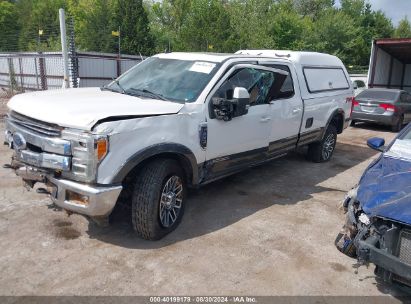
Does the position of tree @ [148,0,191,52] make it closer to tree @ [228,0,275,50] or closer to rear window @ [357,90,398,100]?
tree @ [228,0,275,50]

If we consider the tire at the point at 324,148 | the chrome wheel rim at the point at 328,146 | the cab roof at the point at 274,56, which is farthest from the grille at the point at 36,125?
the chrome wheel rim at the point at 328,146

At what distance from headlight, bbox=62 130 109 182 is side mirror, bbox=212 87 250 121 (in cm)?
156

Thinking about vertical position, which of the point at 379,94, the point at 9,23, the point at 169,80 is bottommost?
the point at 379,94

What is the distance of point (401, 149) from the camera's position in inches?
171

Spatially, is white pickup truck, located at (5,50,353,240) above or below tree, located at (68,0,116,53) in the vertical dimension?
below

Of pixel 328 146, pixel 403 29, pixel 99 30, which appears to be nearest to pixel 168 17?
pixel 99 30

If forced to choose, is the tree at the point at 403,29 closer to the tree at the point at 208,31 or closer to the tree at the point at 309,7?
the tree at the point at 309,7

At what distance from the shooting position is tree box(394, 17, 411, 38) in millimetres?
57000

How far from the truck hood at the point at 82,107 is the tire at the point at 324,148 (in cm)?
418

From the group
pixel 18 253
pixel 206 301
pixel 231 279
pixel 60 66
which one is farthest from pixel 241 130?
pixel 60 66

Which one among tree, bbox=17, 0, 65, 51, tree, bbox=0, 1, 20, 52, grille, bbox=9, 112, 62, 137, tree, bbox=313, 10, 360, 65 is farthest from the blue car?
tree, bbox=0, 1, 20, 52

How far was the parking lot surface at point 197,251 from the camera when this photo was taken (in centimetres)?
339

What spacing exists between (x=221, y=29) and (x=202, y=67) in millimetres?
35318

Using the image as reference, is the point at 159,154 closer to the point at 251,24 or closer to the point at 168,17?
the point at 251,24
